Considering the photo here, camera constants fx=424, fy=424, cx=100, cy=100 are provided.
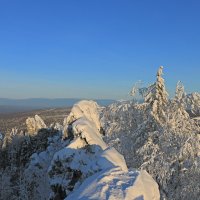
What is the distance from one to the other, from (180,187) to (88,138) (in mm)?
8324

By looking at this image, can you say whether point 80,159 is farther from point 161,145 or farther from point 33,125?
point 33,125

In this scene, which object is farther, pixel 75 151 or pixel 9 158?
pixel 9 158

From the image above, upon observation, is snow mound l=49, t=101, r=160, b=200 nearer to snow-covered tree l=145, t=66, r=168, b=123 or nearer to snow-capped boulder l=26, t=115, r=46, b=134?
snow-covered tree l=145, t=66, r=168, b=123

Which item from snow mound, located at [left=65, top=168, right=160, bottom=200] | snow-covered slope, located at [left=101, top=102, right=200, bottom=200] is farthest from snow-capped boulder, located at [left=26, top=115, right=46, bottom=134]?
snow mound, located at [left=65, top=168, right=160, bottom=200]

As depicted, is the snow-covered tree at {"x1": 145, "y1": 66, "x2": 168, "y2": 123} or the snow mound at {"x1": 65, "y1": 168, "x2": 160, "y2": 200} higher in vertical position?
the snow-covered tree at {"x1": 145, "y1": 66, "x2": 168, "y2": 123}

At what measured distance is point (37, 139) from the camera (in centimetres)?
3472

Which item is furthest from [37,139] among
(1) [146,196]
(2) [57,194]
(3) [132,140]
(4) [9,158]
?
(1) [146,196]

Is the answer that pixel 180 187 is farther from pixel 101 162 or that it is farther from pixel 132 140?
pixel 101 162

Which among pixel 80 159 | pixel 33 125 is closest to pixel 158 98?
pixel 80 159

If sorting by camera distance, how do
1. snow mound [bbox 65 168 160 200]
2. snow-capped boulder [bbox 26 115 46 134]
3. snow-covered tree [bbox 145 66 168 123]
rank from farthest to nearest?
1. snow-capped boulder [bbox 26 115 46 134]
2. snow-covered tree [bbox 145 66 168 123]
3. snow mound [bbox 65 168 160 200]

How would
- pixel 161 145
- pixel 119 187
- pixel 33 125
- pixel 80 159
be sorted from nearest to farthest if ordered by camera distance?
pixel 119 187 → pixel 80 159 → pixel 161 145 → pixel 33 125

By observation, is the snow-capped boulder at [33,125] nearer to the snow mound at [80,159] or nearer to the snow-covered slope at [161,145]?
the snow-covered slope at [161,145]

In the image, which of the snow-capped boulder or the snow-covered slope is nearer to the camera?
the snow-covered slope

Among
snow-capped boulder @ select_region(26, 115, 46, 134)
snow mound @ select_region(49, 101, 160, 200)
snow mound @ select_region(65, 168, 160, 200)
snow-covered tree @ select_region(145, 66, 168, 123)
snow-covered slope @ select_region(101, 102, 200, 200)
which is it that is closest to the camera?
snow mound @ select_region(65, 168, 160, 200)
